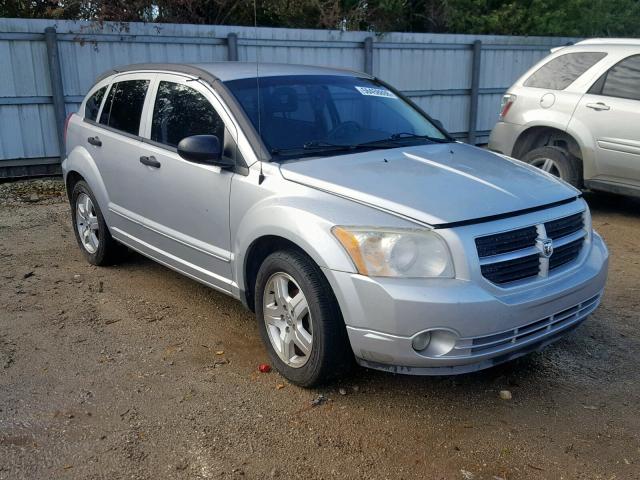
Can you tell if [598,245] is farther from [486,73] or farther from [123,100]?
[486,73]

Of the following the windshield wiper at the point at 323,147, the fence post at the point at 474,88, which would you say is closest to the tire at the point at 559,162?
the windshield wiper at the point at 323,147

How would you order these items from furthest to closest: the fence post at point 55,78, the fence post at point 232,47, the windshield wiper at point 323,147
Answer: the fence post at point 232,47
the fence post at point 55,78
the windshield wiper at point 323,147

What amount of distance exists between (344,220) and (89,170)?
313cm

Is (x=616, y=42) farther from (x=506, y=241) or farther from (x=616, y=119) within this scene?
(x=506, y=241)

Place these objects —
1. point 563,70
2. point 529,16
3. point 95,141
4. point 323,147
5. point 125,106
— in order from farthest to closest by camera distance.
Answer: point 529,16 → point 563,70 → point 95,141 → point 125,106 → point 323,147

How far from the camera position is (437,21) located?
14539mm

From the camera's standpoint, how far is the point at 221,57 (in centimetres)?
1033

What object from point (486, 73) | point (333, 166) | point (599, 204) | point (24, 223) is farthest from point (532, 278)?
point (486, 73)

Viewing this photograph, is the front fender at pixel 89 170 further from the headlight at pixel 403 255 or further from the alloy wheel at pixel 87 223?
the headlight at pixel 403 255

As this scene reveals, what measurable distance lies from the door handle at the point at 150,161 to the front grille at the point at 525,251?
2.46 m

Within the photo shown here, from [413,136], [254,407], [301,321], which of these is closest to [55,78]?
[413,136]

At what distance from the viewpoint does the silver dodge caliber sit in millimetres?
3246

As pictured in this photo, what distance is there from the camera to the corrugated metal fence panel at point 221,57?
29.9 ft

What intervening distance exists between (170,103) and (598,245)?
9.89ft
